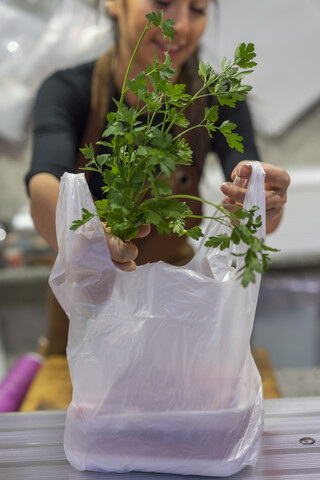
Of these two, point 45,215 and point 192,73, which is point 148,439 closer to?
point 45,215

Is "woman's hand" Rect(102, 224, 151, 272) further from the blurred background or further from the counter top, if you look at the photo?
the blurred background

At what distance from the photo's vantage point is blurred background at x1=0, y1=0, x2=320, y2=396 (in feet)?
8.08

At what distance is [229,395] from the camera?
1.85 feet

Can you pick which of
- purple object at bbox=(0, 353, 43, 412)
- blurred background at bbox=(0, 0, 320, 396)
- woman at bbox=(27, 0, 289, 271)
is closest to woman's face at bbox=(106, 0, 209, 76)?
woman at bbox=(27, 0, 289, 271)

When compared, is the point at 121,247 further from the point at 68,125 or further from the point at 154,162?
the point at 68,125

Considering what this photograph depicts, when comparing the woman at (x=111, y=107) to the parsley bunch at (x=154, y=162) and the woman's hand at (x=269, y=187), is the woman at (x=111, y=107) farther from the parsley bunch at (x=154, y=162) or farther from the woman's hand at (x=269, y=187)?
the parsley bunch at (x=154, y=162)

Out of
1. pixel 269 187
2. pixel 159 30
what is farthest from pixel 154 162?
pixel 159 30

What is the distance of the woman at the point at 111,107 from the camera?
2.77 feet

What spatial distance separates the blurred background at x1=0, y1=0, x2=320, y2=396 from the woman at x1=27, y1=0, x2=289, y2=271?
137 cm

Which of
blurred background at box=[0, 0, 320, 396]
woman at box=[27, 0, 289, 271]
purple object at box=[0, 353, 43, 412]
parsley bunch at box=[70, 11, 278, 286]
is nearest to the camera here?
parsley bunch at box=[70, 11, 278, 286]

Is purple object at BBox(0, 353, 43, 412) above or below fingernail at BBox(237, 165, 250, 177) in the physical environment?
below

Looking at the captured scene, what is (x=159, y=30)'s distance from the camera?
0.90 metres

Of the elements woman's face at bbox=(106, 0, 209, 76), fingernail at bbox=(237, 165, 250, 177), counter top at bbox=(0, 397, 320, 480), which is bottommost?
counter top at bbox=(0, 397, 320, 480)

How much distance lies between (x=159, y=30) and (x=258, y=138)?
6.17 feet
